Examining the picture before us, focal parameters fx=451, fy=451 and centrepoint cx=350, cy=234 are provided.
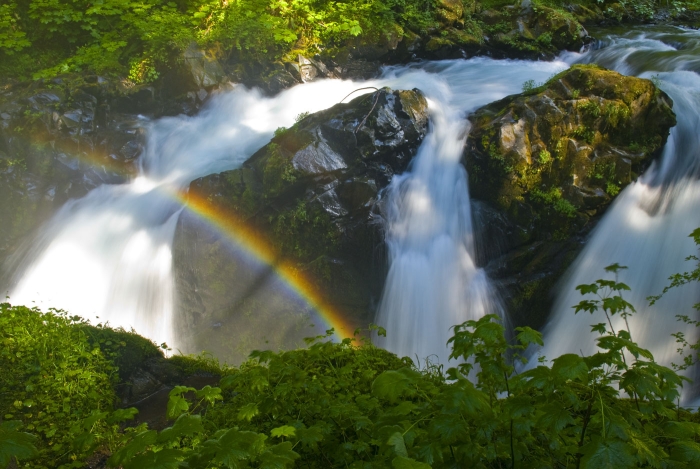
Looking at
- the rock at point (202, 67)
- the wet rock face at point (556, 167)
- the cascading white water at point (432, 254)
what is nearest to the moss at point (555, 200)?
the wet rock face at point (556, 167)

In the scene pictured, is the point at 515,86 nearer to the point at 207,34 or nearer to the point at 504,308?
the point at 504,308

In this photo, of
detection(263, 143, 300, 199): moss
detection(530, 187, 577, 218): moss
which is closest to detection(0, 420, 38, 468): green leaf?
detection(263, 143, 300, 199): moss

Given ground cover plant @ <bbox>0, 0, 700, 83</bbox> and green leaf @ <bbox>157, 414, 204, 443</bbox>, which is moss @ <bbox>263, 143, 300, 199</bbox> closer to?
ground cover plant @ <bbox>0, 0, 700, 83</bbox>

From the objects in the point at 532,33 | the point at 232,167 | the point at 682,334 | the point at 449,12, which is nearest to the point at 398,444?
the point at 682,334

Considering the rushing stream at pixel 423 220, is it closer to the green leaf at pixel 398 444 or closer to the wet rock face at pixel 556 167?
the wet rock face at pixel 556 167

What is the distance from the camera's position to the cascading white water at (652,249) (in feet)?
18.5

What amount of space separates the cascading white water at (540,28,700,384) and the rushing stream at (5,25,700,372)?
2cm

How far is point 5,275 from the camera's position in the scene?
→ 898cm

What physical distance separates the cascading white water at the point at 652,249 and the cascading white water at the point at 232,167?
1233 millimetres

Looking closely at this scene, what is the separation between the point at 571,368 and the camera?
1.47 meters

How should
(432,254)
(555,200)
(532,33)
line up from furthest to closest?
(532,33), (432,254), (555,200)

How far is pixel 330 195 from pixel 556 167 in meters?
3.47

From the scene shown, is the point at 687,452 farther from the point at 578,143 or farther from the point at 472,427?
the point at 578,143

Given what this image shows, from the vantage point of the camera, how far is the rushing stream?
621cm
